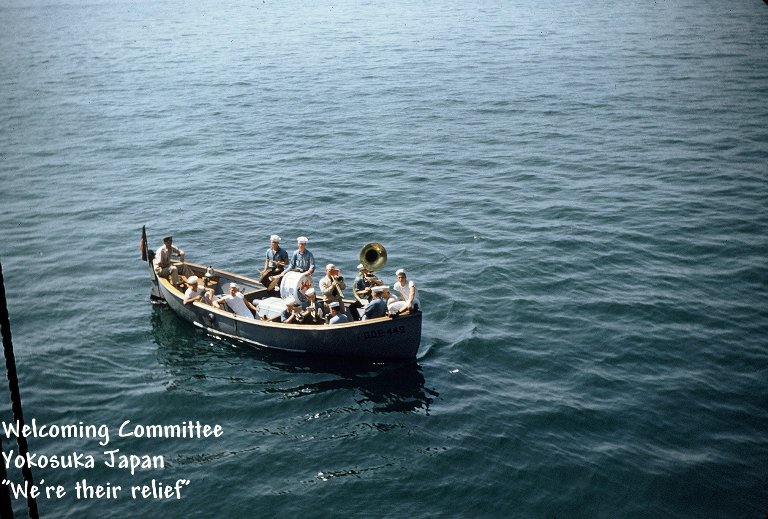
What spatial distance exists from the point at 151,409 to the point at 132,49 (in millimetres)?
63419

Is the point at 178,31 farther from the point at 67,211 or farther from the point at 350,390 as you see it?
the point at 350,390

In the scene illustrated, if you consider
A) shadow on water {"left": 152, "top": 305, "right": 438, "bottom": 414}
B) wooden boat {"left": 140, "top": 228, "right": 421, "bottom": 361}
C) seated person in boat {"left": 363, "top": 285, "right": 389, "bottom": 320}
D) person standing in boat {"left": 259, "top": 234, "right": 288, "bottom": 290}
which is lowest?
shadow on water {"left": 152, "top": 305, "right": 438, "bottom": 414}

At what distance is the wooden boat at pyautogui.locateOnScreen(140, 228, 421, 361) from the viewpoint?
787 inches

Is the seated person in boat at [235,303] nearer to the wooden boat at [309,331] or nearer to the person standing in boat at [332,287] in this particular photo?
the wooden boat at [309,331]

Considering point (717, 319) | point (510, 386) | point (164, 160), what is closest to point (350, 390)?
point (510, 386)

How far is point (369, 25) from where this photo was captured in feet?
279

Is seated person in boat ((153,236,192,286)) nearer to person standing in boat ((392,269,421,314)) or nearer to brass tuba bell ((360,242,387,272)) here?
brass tuba bell ((360,242,387,272))

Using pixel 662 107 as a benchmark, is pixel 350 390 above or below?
below

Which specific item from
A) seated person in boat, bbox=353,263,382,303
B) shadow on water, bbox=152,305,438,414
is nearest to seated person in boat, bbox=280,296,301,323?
shadow on water, bbox=152,305,438,414

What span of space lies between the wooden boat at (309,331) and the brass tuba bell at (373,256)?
129 cm

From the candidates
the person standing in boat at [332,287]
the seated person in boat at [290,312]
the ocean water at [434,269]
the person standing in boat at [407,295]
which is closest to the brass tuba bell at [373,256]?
the person standing in boat at [332,287]

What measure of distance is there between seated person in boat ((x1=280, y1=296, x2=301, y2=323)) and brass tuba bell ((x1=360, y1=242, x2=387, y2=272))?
228 cm

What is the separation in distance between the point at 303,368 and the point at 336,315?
5.63 feet

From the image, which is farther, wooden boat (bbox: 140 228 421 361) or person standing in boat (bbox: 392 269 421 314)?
wooden boat (bbox: 140 228 421 361)
